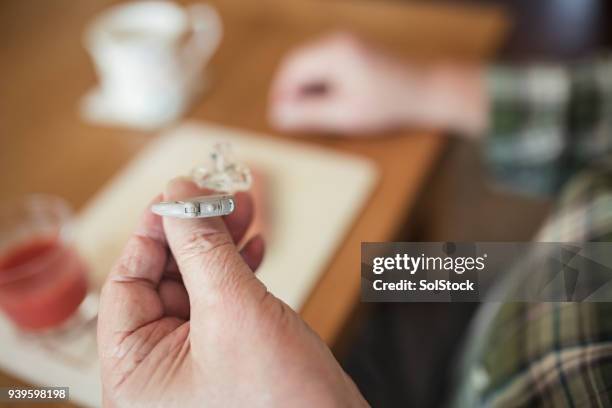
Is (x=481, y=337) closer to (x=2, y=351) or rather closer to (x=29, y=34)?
(x=2, y=351)

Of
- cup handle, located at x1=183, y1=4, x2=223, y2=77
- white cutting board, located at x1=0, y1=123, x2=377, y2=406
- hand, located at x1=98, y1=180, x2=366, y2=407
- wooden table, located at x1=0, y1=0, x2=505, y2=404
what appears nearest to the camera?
hand, located at x1=98, y1=180, x2=366, y2=407

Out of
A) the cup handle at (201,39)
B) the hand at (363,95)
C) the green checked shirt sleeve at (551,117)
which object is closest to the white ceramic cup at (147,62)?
the cup handle at (201,39)

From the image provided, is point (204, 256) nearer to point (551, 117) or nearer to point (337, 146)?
point (337, 146)

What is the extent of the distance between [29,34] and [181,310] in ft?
2.15

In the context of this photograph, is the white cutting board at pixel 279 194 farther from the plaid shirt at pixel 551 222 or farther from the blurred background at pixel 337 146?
the plaid shirt at pixel 551 222

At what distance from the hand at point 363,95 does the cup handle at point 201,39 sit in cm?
10

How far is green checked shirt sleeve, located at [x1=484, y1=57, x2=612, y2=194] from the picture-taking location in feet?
2.01

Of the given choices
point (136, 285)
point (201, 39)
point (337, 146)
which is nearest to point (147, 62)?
point (201, 39)

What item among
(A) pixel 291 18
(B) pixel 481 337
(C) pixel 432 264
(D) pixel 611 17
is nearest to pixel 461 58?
(A) pixel 291 18

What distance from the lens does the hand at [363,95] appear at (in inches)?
23.3

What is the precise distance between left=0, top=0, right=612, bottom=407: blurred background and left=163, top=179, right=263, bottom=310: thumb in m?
0.07

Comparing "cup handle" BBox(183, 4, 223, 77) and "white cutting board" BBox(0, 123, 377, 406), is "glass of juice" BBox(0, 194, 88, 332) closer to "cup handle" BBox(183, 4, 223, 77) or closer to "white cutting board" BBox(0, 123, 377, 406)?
"white cutting board" BBox(0, 123, 377, 406)

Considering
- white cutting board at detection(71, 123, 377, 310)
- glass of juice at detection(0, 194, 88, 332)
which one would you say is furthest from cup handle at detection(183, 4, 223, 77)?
glass of juice at detection(0, 194, 88, 332)

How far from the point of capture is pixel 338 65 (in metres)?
0.60
